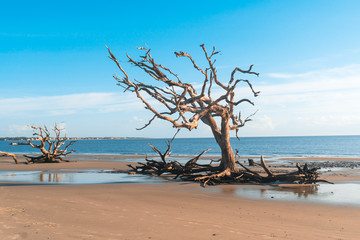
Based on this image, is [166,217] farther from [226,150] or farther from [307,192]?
[226,150]

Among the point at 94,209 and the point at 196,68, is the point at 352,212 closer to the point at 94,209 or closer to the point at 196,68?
the point at 94,209

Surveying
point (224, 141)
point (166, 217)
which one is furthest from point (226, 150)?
point (166, 217)

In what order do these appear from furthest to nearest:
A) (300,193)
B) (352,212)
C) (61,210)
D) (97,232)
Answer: (300,193) < (352,212) < (61,210) < (97,232)

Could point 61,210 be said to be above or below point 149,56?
below

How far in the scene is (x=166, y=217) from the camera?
24.6 feet

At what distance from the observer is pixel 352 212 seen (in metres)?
8.59

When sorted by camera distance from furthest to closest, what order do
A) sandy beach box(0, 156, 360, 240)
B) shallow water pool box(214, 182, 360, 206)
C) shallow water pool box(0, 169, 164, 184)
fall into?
shallow water pool box(0, 169, 164, 184) → shallow water pool box(214, 182, 360, 206) → sandy beach box(0, 156, 360, 240)

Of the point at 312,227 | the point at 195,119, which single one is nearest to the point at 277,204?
the point at 312,227

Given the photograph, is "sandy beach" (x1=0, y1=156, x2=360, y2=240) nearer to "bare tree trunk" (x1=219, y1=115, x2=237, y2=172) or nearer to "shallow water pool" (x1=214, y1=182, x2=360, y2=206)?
"shallow water pool" (x1=214, y1=182, x2=360, y2=206)

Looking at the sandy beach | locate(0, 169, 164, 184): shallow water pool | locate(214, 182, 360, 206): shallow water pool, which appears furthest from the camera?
locate(0, 169, 164, 184): shallow water pool

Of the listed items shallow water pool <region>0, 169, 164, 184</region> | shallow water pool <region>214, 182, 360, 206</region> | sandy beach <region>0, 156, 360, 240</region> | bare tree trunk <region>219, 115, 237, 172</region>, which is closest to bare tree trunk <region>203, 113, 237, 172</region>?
bare tree trunk <region>219, 115, 237, 172</region>

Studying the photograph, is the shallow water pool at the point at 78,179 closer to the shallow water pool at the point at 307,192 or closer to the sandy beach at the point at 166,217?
the sandy beach at the point at 166,217

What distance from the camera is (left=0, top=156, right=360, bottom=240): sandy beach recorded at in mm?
6082

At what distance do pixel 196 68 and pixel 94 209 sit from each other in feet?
28.1
